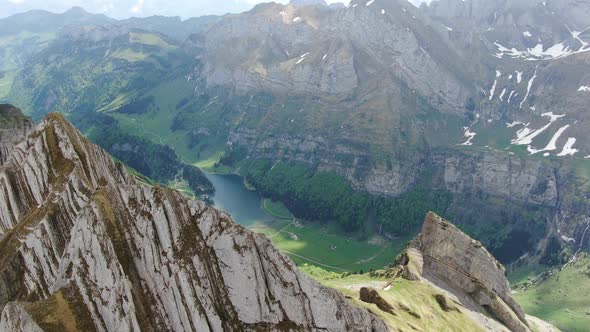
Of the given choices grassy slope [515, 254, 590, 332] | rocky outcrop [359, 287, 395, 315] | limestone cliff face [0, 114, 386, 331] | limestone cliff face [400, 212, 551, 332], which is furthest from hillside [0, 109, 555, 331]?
grassy slope [515, 254, 590, 332]

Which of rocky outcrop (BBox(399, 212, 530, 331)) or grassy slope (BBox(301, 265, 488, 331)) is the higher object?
grassy slope (BBox(301, 265, 488, 331))

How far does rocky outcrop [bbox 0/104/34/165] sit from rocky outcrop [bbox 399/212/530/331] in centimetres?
8010

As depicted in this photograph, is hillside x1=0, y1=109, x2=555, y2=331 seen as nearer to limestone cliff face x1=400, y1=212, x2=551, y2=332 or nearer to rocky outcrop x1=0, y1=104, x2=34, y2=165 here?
limestone cliff face x1=400, y1=212, x2=551, y2=332

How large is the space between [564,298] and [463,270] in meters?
98.8

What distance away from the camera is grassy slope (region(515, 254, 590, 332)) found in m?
150

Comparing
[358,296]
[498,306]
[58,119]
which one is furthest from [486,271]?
[58,119]

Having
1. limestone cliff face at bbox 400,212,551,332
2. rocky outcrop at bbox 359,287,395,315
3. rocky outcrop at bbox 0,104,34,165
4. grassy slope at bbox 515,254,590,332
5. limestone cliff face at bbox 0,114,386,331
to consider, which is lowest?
grassy slope at bbox 515,254,590,332

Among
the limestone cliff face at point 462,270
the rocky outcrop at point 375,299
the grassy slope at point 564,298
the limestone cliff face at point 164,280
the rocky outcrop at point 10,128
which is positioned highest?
the limestone cliff face at point 164,280

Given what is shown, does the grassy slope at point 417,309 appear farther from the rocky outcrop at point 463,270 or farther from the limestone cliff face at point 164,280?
the limestone cliff face at point 164,280

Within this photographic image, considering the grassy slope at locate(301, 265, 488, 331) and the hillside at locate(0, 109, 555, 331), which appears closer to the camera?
the hillside at locate(0, 109, 555, 331)

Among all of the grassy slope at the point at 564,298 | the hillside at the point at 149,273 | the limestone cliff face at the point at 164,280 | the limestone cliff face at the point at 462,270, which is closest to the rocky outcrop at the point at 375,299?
the hillside at the point at 149,273

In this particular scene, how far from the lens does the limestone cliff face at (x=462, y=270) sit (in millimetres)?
91125

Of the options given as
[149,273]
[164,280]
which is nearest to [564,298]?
[164,280]

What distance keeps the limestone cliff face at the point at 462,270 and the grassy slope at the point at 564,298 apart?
66986 millimetres
